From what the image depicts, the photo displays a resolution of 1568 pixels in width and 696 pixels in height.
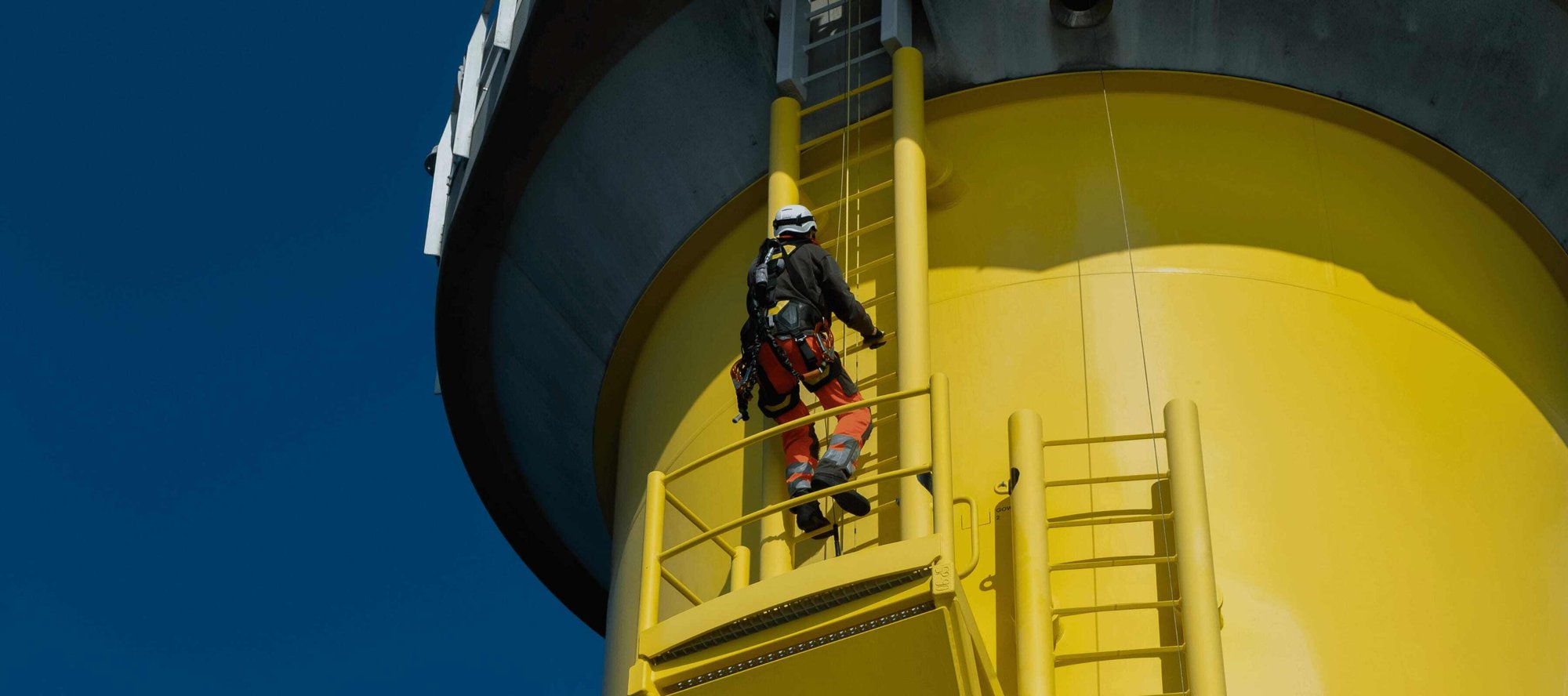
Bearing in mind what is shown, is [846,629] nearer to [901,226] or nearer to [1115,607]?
[1115,607]

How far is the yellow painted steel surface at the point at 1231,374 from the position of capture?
917cm

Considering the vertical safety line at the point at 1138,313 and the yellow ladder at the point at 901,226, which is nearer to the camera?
the vertical safety line at the point at 1138,313

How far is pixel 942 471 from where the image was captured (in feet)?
26.7

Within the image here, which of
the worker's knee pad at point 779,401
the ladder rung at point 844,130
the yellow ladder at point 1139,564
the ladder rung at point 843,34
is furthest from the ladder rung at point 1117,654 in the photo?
the ladder rung at point 843,34

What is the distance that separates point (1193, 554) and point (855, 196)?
308 cm

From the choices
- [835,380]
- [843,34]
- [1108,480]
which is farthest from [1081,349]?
[843,34]

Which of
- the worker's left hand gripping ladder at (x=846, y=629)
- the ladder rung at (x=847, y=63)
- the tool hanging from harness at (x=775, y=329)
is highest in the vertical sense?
the ladder rung at (x=847, y=63)

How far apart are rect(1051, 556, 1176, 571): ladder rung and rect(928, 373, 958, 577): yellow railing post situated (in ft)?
3.81

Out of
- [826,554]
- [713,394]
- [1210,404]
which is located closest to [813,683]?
[826,554]

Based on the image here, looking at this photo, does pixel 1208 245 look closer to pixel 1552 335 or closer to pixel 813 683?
pixel 1552 335

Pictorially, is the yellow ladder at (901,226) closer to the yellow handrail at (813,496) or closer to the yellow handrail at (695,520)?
the yellow handrail at (695,520)

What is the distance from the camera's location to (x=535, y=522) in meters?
15.1

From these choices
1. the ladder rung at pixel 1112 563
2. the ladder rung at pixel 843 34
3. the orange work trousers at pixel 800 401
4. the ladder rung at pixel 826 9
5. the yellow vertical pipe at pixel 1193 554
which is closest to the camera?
the yellow vertical pipe at pixel 1193 554

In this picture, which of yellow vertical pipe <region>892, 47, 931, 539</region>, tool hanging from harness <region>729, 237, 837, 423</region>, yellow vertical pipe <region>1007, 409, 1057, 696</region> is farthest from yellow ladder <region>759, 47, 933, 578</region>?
yellow vertical pipe <region>1007, 409, 1057, 696</region>
